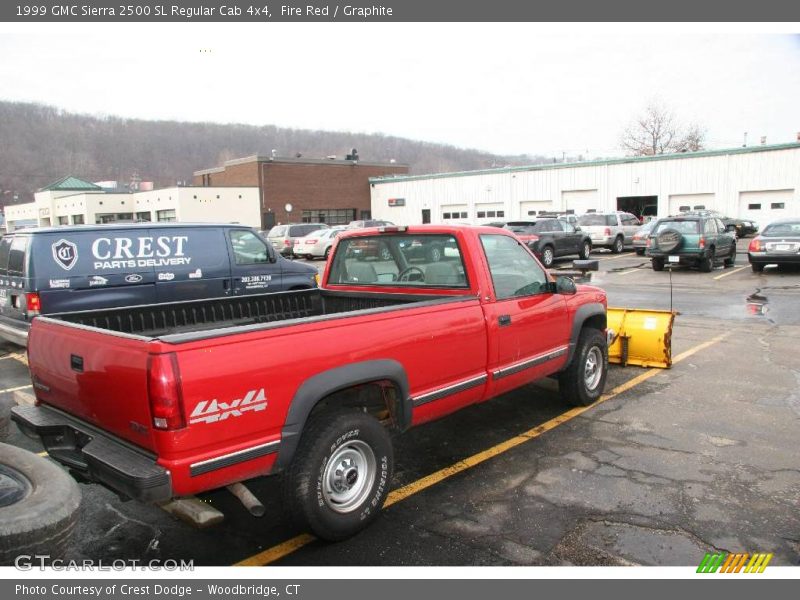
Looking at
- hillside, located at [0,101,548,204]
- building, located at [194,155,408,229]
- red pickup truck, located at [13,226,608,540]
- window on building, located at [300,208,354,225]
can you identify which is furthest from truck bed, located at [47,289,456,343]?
window on building, located at [300,208,354,225]

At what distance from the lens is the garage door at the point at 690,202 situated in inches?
1315

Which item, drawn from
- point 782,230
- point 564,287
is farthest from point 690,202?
point 564,287

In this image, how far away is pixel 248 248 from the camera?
10281 millimetres

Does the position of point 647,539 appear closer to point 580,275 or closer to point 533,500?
point 533,500

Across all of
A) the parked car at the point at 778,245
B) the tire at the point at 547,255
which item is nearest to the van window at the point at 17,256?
the tire at the point at 547,255

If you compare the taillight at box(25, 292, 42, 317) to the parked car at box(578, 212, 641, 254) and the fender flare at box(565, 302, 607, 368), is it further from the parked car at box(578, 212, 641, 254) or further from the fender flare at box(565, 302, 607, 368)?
the parked car at box(578, 212, 641, 254)

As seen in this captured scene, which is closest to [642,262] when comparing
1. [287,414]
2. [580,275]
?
[580,275]

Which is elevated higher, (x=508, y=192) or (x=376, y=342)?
(x=508, y=192)

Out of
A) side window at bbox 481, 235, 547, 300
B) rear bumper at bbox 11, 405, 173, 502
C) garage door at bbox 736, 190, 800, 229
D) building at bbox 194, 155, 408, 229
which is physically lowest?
rear bumper at bbox 11, 405, 173, 502

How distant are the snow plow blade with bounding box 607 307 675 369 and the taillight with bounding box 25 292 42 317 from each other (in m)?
7.28

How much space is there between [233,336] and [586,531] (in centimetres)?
243

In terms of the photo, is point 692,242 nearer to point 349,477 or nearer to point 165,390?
point 349,477

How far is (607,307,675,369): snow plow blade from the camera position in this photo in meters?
7.53

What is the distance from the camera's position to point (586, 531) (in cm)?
366
